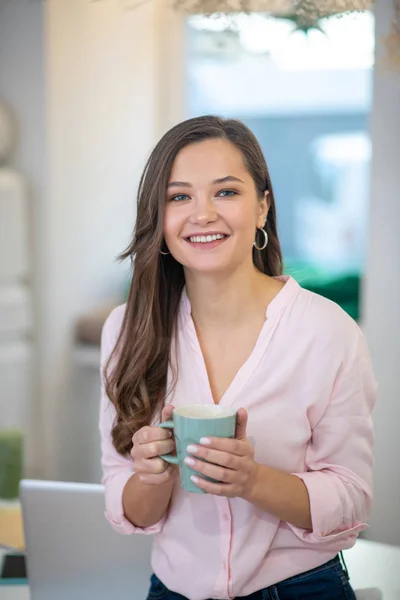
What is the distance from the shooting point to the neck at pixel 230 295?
88 cm

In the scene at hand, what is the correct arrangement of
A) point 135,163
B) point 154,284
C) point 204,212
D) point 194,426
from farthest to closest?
point 135,163 → point 154,284 → point 204,212 → point 194,426

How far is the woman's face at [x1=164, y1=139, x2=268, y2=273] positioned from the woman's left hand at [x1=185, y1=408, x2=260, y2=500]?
19 cm

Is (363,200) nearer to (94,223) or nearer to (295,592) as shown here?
(94,223)

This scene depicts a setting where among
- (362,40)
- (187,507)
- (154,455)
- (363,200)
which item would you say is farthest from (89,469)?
(362,40)

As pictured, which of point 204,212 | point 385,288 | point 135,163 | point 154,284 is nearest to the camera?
point 204,212

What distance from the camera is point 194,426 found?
27.7 inches

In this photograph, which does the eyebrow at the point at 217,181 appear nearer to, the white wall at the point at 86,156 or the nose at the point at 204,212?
the nose at the point at 204,212

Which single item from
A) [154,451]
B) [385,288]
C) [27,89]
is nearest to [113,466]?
[154,451]

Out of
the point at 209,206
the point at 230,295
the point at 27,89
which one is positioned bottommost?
the point at 230,295

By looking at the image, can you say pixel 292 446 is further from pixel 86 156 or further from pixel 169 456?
pixel 86 156

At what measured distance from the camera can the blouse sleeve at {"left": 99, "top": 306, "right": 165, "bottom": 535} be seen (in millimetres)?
898

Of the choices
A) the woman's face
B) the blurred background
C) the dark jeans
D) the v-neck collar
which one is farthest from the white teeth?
the dark jeans

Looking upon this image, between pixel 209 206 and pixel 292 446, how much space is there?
292mm

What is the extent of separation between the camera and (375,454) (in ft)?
3.36
